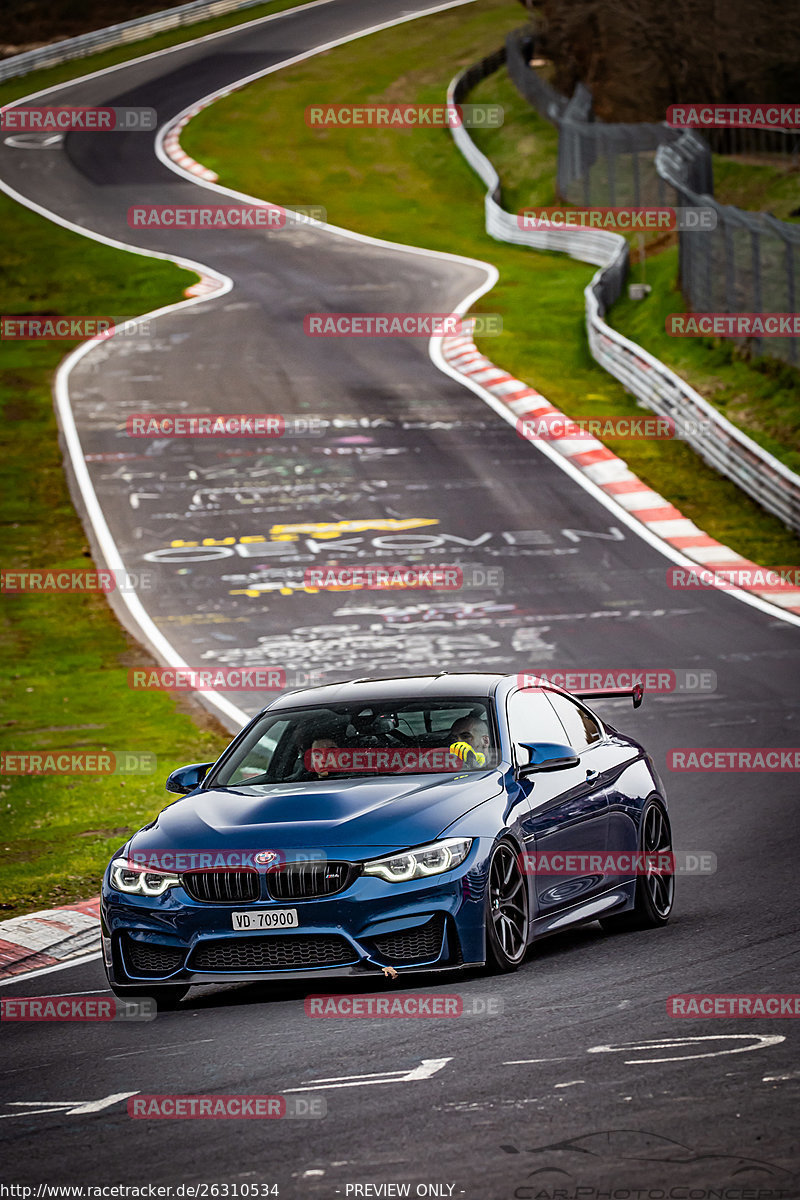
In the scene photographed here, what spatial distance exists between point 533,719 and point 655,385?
2142cm

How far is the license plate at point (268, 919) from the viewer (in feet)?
26.8

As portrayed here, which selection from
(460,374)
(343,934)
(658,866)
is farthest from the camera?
(460,374)

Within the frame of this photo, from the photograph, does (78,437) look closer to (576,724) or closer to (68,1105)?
(576,724)

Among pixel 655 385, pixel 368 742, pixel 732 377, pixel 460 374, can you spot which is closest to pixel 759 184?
pixel 460 374

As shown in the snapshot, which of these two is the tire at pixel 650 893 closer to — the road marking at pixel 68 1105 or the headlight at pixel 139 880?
the headlight at pixel 139 880

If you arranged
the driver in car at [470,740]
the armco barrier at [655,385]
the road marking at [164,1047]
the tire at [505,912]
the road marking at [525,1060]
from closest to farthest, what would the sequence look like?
1. the road marking at [525,1060]
2. the road marking at [164,1047]
3. the tire at [505,912]
4. the driver in car at [470,740]
5. the armco barrier at [655,385]

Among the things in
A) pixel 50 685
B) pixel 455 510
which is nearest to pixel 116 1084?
pixel 50 685

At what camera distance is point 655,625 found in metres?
20.0

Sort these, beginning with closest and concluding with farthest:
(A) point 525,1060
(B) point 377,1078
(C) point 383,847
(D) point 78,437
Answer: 1. (B) point 377,1078
2. (A) point 525,1060
3. (C) point 383,847
4. (D) point 78,437

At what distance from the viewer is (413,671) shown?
18484mm

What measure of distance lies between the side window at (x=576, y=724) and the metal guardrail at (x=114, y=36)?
65.5m

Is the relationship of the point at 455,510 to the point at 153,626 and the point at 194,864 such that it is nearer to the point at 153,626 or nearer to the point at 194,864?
the point at 153,626

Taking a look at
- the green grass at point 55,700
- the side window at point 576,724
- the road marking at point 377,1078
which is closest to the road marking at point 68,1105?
the road marking at point 377,1078

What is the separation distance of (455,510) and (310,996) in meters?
17.6
